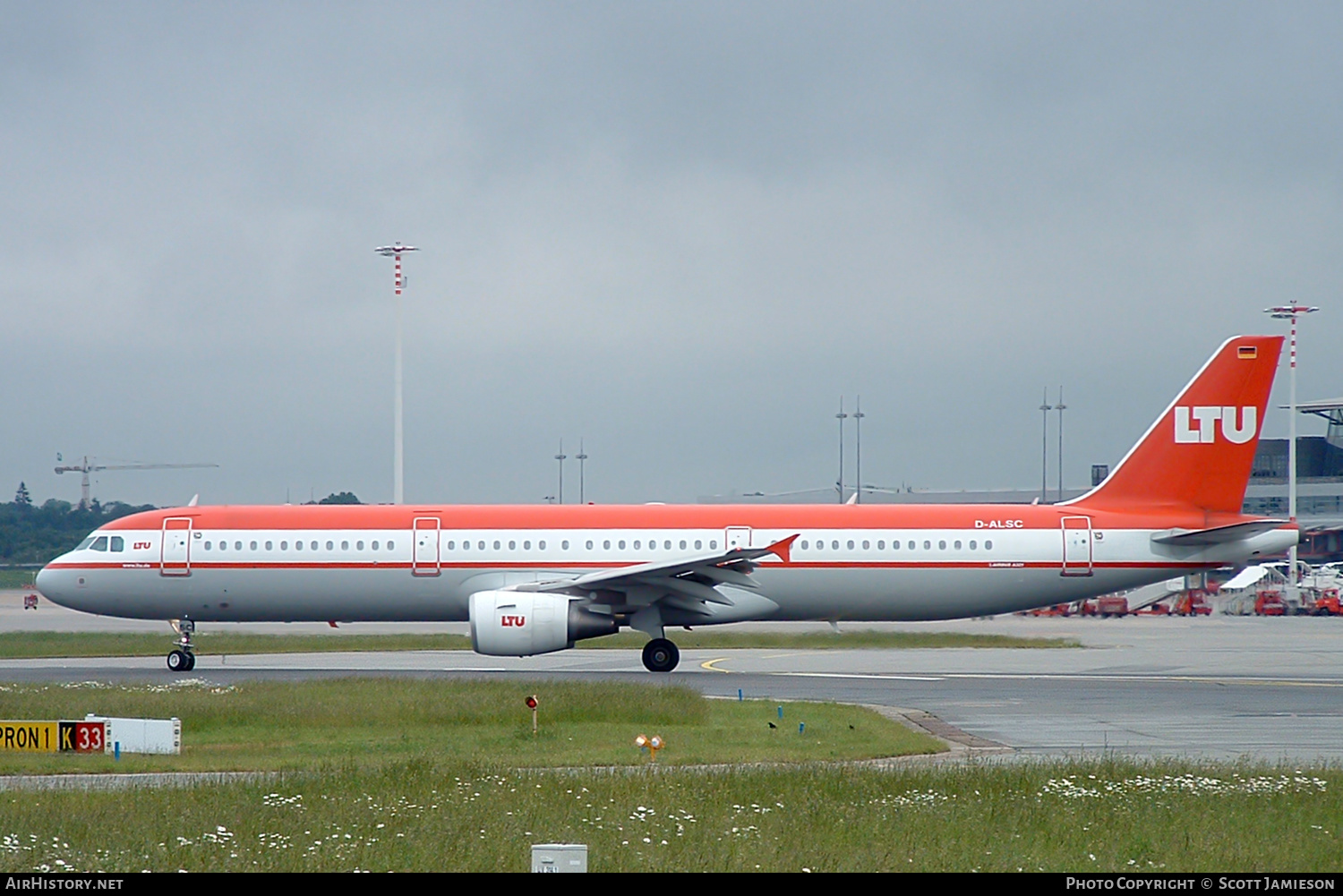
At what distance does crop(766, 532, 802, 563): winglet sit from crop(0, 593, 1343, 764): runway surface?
93.3 inches

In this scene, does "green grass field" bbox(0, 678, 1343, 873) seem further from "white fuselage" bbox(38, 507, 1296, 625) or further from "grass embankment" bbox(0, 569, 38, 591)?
"grass embankment" bbox(0, 569, 38, 591)

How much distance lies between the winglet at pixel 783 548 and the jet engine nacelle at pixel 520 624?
4145mm

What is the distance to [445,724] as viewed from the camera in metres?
18.9

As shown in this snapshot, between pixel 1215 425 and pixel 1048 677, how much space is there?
7.27 m

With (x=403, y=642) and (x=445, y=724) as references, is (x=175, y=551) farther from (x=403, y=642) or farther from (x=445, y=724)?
(x=445, y=724)

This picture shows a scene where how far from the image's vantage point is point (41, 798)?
1193 centimetres

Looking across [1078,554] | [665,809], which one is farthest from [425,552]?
[665,809]

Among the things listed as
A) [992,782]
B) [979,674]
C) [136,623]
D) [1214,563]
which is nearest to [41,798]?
[992,782]

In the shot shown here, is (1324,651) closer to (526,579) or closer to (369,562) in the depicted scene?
(526,579)

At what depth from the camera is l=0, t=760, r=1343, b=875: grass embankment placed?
9.31 m

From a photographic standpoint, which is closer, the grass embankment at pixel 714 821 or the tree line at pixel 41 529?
the grass embankment at pixel 714 821
